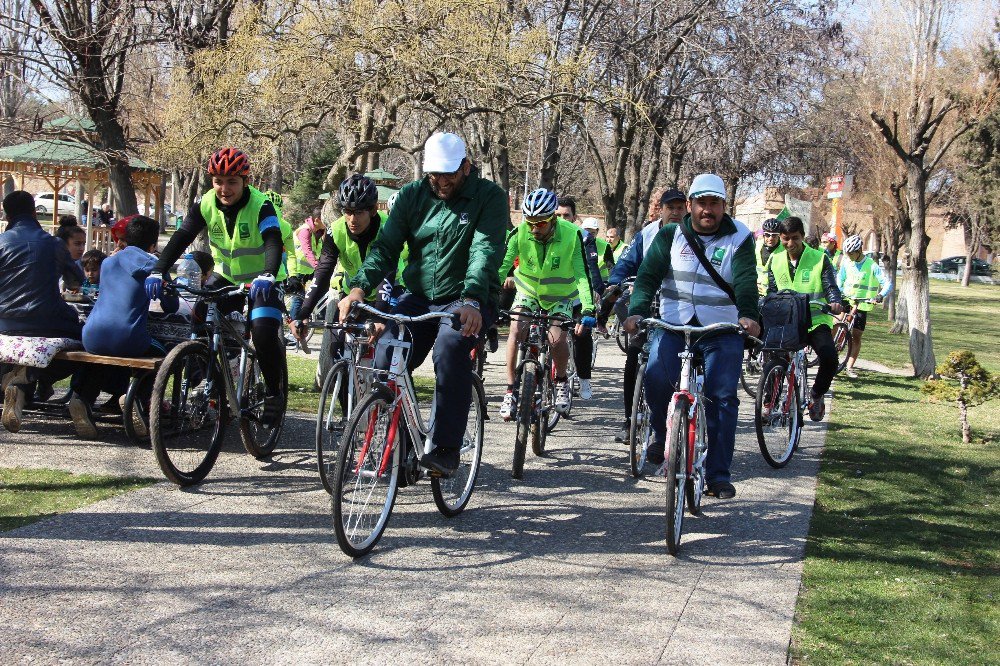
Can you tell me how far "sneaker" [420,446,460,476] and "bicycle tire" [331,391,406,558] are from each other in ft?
0.50

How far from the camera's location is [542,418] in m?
8.07

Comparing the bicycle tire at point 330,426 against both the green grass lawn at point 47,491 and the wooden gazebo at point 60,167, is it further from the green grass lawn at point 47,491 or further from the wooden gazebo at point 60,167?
the wooden gazebo at point 60,167

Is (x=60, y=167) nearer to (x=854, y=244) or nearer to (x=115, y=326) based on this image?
(x=854, y=244)

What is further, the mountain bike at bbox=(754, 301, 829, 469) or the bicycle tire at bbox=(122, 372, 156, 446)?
the mountain bike at bbox=(754, 301, 829, 469)

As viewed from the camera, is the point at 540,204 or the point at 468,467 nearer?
the point at 468,467

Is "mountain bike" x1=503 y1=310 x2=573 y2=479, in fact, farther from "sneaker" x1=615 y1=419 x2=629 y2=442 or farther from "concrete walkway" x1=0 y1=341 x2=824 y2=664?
"sneaker" x1=615 y1=419 x2=629 y2=442

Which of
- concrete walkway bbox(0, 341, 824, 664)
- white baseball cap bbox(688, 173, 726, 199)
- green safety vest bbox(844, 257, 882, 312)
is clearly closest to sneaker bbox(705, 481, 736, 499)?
concrete walkway bbox(0, 341, 824, 664)

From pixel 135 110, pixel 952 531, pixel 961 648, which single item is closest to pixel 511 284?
pixel 952 531

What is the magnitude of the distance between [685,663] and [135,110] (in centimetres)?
1854

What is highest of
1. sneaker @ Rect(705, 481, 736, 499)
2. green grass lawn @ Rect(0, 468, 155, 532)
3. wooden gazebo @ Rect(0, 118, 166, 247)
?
wooden gazebo @ Rect(0, 118, 166, 247)

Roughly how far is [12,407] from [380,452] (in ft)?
9.30

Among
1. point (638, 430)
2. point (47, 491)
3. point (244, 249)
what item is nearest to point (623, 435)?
point (638, 430)

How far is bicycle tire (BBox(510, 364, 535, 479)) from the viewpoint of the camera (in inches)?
288

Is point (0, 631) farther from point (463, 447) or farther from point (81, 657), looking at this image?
point (463, 447)
